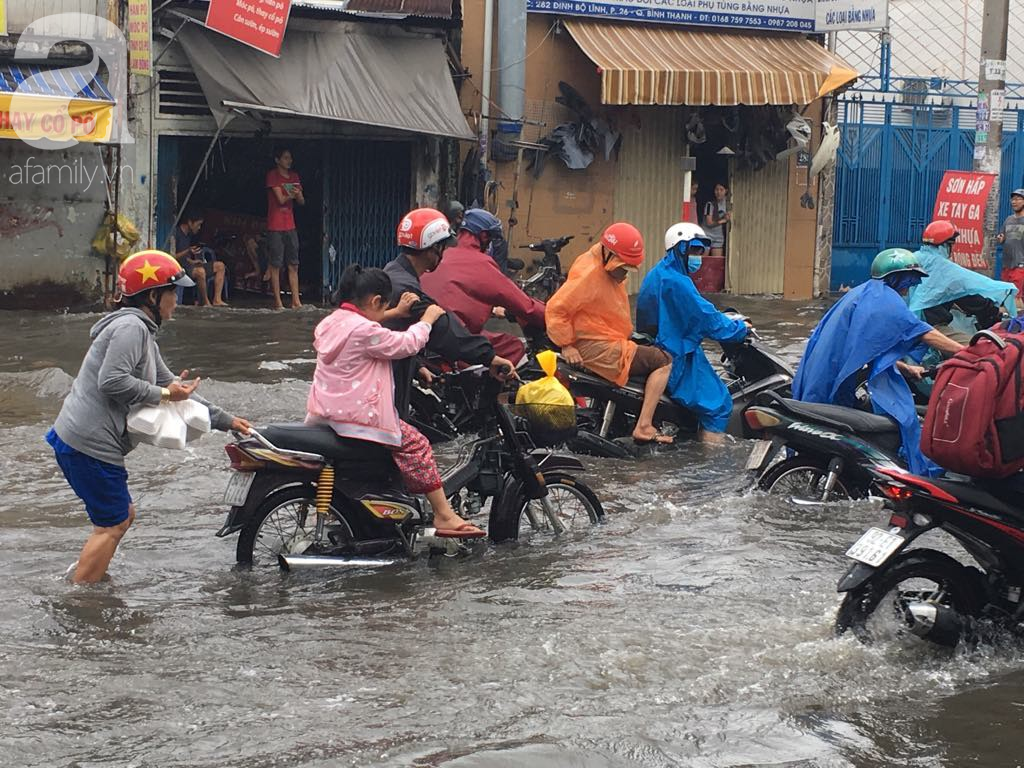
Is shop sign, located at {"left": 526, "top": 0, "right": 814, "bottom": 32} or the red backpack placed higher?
shop sign, located at {"left": 526, "top": 0, "right": 814, "bottom": 32}

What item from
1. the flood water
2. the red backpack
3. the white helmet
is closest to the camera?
the flood water

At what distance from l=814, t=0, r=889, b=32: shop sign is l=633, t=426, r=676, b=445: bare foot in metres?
10.3

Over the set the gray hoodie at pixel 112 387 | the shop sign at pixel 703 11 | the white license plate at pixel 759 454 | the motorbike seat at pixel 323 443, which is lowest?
the white license plate at pixel 759 454

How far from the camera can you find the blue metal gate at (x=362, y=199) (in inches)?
690

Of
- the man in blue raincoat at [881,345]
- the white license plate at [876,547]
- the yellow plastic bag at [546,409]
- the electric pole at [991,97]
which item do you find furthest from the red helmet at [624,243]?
the electric pole at [991,97]

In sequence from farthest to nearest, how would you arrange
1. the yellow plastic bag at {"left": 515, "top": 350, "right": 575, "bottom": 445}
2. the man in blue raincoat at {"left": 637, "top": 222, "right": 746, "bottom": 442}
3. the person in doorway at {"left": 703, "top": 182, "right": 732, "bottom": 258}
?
the person in doorway at {"left": 703, "top": 182, "right": 732, "bottom": 258}
the man in blue raincoat at {"left": 637, "top": 222, "right": 746, "bottom": 442}
the yellow plastic bag at {"left": 515, "top": 350, "right": 575, "bottom": 445}

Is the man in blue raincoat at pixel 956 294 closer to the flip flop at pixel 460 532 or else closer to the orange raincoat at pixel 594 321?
the orange raincoat at pixel 594 321

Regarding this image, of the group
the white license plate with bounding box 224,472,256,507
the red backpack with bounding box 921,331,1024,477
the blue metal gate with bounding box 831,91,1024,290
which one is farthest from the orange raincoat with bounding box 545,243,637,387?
the blue metal gate with bounding box 831,91,1024,290

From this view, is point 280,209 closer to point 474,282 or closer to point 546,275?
point 546,275

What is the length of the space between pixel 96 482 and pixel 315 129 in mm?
11082

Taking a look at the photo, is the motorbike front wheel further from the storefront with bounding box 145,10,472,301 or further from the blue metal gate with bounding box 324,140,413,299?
the blue metal gate with bounding box 324,140,413,299

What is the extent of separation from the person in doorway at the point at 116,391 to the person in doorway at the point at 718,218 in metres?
14.1

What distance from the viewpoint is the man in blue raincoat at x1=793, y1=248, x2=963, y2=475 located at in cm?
765

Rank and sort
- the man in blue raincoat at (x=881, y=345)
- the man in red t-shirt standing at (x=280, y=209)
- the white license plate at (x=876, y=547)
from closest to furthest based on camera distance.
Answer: the white license plate at (x=876, y=547) → the man in blue raincoat at (x=881, y=345) → the man in red t-shirt standing at (x=280, y=209)
